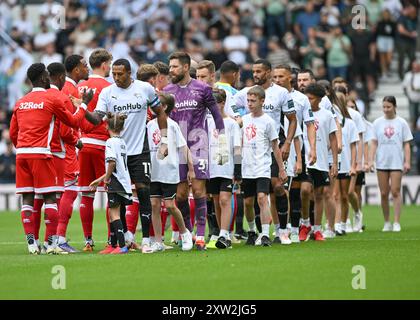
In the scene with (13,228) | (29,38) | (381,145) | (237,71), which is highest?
(29,38)

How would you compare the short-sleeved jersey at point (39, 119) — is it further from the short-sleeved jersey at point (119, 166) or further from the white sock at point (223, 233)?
the white sock at point (223, 233)

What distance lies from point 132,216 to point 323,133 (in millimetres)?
3968

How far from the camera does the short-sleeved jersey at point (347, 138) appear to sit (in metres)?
20.0

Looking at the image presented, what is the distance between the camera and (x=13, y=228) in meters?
21.8

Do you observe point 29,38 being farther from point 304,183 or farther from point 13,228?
point 304,183

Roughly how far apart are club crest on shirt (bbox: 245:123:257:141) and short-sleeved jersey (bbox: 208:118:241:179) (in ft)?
0.39

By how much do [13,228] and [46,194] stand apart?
23.2ft

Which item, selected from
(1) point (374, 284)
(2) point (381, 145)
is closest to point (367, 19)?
(2) point (381, 145)

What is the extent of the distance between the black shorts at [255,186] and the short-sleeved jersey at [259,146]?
71 mm

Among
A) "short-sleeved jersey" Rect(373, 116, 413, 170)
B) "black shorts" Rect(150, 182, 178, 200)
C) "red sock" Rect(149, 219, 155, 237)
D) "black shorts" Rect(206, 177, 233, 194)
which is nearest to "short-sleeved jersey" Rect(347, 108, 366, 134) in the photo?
"short-sleeved jersey" Rect(373, 116, 413, 170)

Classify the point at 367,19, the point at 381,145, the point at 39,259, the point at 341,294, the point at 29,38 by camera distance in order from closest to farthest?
the point at 341,294, the point at 39,259, the point at 381,145, the point at 367,19, the point at 29,38

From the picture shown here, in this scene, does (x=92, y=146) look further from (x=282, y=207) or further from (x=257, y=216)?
(x=257, y=216)

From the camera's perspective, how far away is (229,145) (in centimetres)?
1568

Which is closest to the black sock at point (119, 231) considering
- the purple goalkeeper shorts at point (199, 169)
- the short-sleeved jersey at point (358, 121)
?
the purple goalkeeper shorts at point (199, 169)
